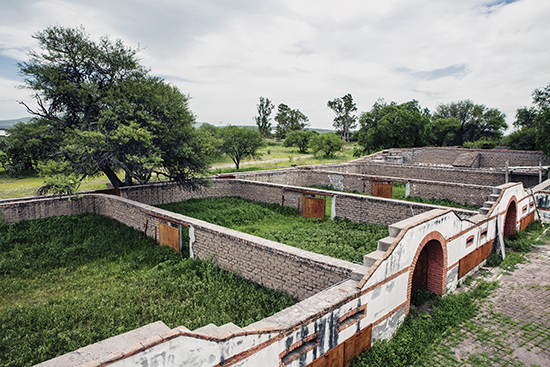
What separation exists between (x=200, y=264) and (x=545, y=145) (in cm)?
2848

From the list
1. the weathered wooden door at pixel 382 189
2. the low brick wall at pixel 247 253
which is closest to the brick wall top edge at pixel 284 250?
the low brick wall at pixel 247 253

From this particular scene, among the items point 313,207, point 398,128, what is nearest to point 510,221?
point 313,207

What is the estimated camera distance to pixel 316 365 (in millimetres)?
4980

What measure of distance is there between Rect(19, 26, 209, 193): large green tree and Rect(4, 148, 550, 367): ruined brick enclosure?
2137 millimetres

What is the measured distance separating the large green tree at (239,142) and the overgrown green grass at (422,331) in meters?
29.2

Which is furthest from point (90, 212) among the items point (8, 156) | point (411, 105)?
point (411, 105)

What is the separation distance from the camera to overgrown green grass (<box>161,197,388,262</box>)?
1034 centimetres

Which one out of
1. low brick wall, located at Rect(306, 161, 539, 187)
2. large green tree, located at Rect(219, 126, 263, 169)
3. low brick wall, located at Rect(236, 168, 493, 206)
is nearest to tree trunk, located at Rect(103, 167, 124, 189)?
low brick wall, located at Rect(236, 168, 493, 206)

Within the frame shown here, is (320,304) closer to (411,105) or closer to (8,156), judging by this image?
(8,156)

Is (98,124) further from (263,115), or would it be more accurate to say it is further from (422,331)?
(263,115)

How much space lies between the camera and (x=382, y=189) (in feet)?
62.5

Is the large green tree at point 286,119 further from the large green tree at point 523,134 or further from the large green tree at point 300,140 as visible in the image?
the large green tree at point 523,134

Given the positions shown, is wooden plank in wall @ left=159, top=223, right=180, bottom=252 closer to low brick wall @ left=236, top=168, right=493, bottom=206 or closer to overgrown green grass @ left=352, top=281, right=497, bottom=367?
overgrown green grass @ left=352, top=281, right=497, bottom=367

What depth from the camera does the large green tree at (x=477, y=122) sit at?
5059 centimetres
